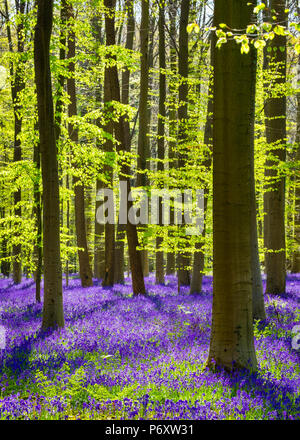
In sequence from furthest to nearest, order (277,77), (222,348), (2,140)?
(2,140), (277,77), (222,348)

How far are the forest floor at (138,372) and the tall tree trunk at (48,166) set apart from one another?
2.24 feet

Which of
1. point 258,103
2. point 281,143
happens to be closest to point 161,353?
point 281,143

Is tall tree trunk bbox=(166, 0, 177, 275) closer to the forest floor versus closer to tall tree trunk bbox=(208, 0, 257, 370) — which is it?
the forest floor

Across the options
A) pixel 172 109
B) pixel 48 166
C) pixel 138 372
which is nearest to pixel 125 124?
pixel 172 109

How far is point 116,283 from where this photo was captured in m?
19.4

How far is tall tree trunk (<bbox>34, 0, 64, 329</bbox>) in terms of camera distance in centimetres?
869

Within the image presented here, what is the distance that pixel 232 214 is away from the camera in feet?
19.1

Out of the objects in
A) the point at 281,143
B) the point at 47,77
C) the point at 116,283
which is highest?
the point at 47,77

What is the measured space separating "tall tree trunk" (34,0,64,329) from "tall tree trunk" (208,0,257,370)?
4127 mm

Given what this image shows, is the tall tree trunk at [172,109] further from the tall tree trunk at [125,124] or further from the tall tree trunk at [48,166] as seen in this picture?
the tall tree trunk at [48,166]

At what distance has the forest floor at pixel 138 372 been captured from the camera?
4.46 meters

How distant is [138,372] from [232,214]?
251cm
